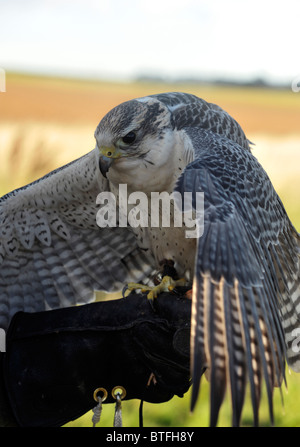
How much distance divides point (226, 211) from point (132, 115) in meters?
0.84

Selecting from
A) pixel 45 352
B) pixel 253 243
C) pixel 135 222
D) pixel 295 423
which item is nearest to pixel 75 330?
pixel 45 352

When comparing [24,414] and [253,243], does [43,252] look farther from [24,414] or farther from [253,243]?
[253,243]

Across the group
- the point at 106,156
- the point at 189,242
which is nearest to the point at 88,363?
the point at 189,242

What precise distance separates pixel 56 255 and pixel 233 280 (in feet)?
6.20

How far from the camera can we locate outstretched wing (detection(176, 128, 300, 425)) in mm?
1942

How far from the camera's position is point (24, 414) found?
8.98ft

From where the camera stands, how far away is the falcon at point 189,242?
2008mm

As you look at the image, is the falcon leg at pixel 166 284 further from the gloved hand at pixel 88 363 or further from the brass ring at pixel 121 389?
the brass ring at pixel 121 389

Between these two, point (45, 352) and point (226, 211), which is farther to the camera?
point (45, 352)

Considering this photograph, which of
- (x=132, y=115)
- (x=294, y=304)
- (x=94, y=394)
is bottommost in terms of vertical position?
(x=94, y=394)

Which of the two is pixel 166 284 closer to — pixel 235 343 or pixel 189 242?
pixel 189 242

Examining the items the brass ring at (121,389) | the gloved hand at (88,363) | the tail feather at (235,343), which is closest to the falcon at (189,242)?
the tail feather at (235,343)

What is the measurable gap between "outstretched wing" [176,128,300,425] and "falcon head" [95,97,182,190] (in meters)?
0.22

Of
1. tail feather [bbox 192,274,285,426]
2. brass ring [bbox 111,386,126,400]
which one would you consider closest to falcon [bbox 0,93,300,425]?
tail feather [bbox 192,274,285,426]
